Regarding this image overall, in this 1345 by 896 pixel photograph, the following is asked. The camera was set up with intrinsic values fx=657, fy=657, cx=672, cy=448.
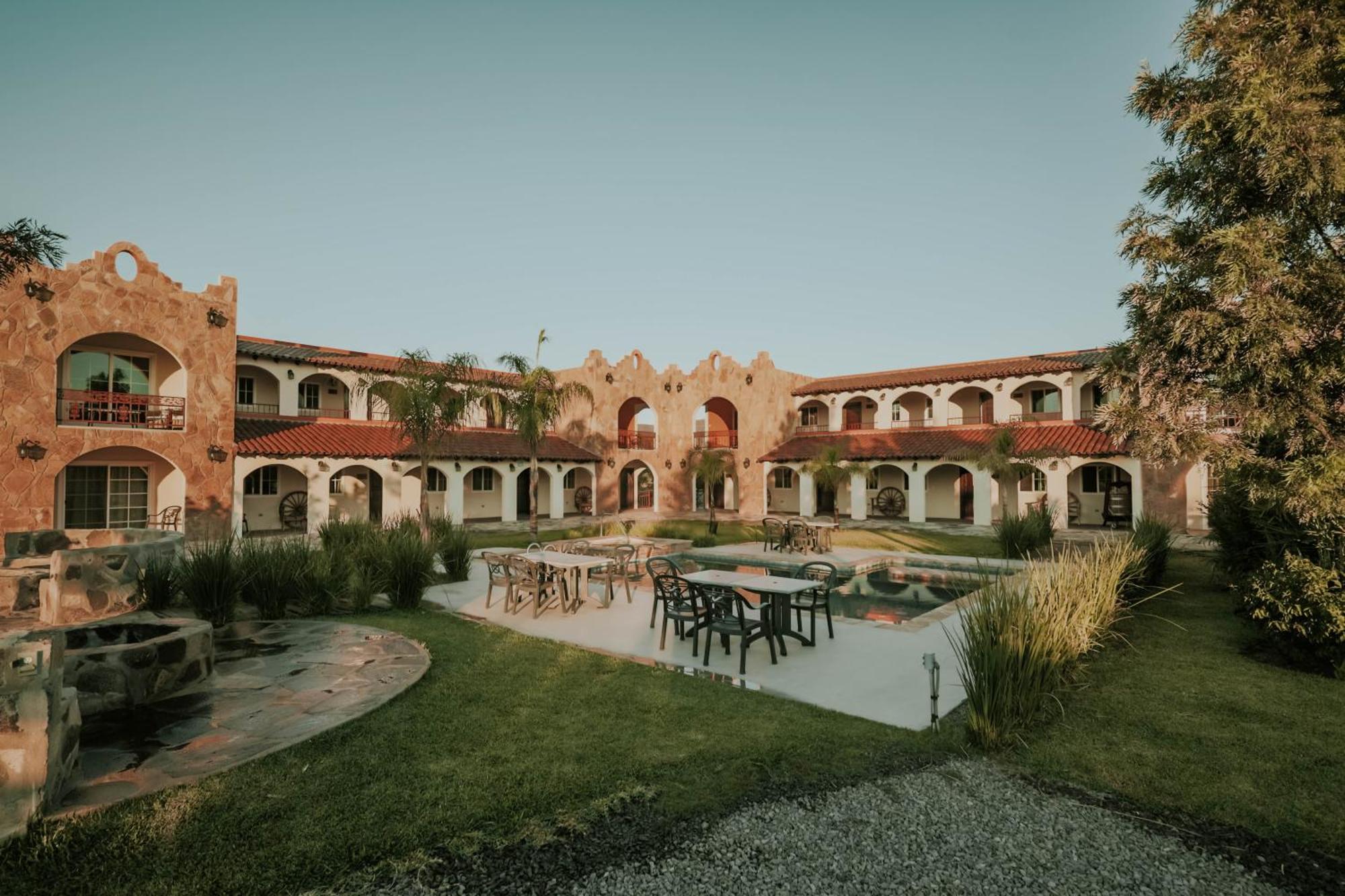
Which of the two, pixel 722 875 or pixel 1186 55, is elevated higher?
pixel 1186 55

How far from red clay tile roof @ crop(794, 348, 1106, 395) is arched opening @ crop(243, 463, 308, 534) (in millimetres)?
20240

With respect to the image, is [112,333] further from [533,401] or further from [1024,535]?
[1024,535]

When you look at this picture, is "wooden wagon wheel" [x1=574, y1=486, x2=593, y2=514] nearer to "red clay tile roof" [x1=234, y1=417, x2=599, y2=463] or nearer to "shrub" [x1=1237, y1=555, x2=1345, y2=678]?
"red clay tile roof" [x1=234, y1=417, x2=599, y2=463]

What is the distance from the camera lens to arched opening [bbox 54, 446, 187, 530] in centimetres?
1692

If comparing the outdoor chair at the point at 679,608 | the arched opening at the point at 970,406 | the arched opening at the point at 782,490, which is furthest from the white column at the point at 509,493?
the outdoor chair at the point at 679,608

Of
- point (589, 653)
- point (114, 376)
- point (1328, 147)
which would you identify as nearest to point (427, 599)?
point (589, 653)

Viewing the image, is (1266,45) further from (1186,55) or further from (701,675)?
(701,675)

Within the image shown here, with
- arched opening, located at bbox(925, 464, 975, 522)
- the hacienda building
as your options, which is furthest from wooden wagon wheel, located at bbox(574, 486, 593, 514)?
arched opening, located at bbox(925, 464, 975, 522)

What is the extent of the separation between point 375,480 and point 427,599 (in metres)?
15.5

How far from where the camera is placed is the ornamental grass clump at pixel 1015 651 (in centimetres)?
460

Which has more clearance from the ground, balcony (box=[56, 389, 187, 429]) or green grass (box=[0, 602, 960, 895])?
balcony (box=[56, 389, 187, 429])

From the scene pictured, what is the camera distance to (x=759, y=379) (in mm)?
29188

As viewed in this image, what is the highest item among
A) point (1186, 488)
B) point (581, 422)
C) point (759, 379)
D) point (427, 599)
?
point (759, 379)

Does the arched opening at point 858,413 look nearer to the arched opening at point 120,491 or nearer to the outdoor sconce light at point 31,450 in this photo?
the arched opening at point 120,491
